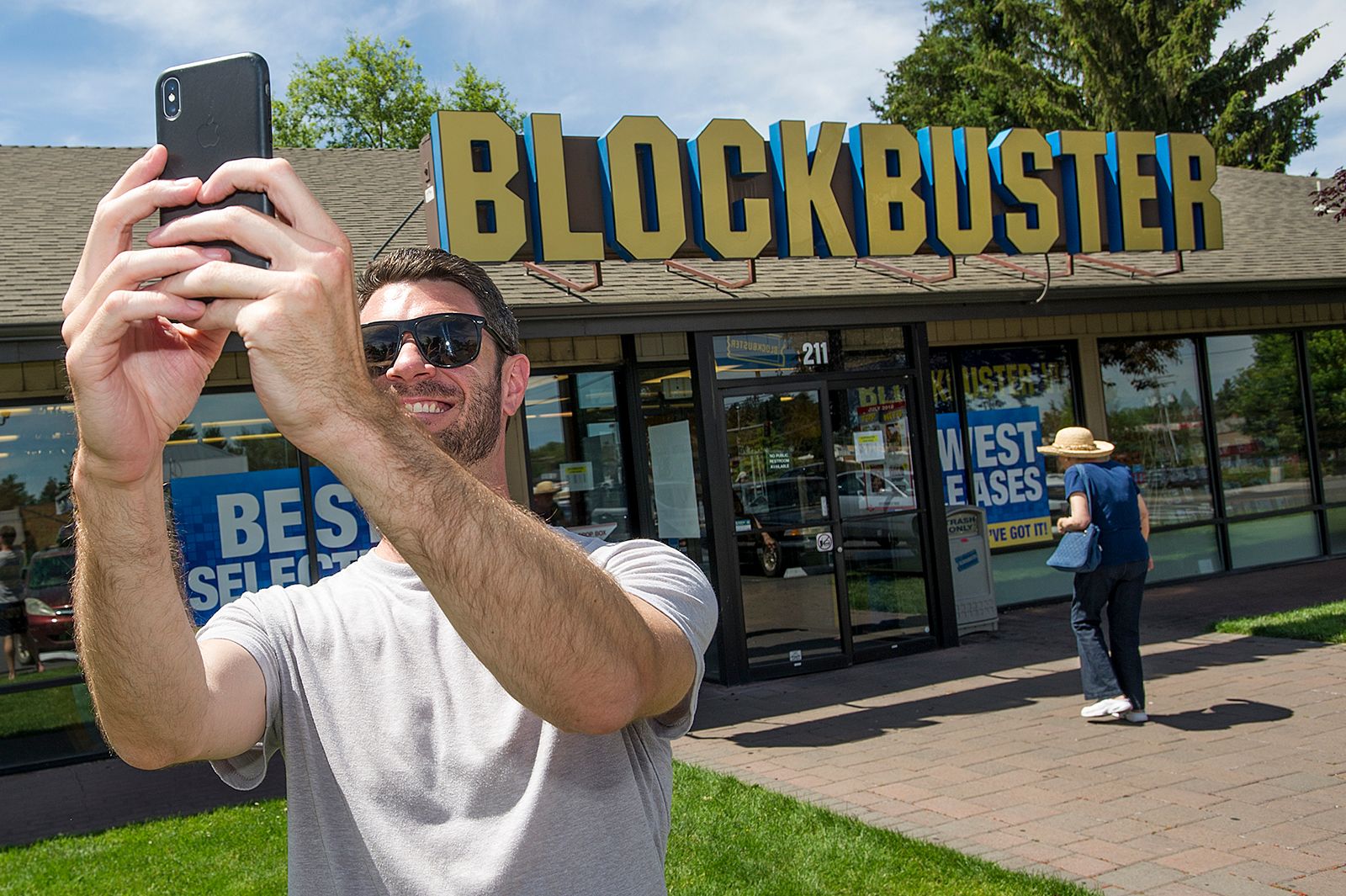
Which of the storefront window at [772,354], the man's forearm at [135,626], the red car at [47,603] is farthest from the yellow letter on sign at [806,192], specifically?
the man's forearm at [135,626]

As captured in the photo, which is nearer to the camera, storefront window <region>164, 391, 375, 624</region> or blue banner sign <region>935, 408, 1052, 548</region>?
storefront window <region>164, 391, 375, 624</region>

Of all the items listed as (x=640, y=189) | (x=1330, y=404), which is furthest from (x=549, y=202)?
(x=1330, y=404)

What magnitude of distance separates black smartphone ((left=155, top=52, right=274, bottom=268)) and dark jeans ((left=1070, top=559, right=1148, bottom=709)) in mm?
6719

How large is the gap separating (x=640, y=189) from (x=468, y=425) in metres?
7.41

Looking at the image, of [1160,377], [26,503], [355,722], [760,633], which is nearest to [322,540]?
[26,503]

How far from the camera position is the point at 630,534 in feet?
34.5

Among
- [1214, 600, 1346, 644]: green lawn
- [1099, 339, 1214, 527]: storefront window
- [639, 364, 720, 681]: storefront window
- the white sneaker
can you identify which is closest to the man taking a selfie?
the white sneaker

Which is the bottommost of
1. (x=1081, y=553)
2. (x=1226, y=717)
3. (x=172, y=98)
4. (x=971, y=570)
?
(x=1226, y=717)

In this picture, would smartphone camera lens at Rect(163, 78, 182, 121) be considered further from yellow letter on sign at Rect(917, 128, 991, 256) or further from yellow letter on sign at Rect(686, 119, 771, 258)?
yellow letter on sign at Rect(917, 128, 991, 256)

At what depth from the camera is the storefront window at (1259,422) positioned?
13586 mm

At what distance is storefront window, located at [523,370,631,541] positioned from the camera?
34.6ft

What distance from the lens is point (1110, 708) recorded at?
7.23m

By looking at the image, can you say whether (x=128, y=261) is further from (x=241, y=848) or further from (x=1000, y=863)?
(x=241, y=848)

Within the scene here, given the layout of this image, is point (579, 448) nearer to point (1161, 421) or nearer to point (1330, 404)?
point (1161, 421)
